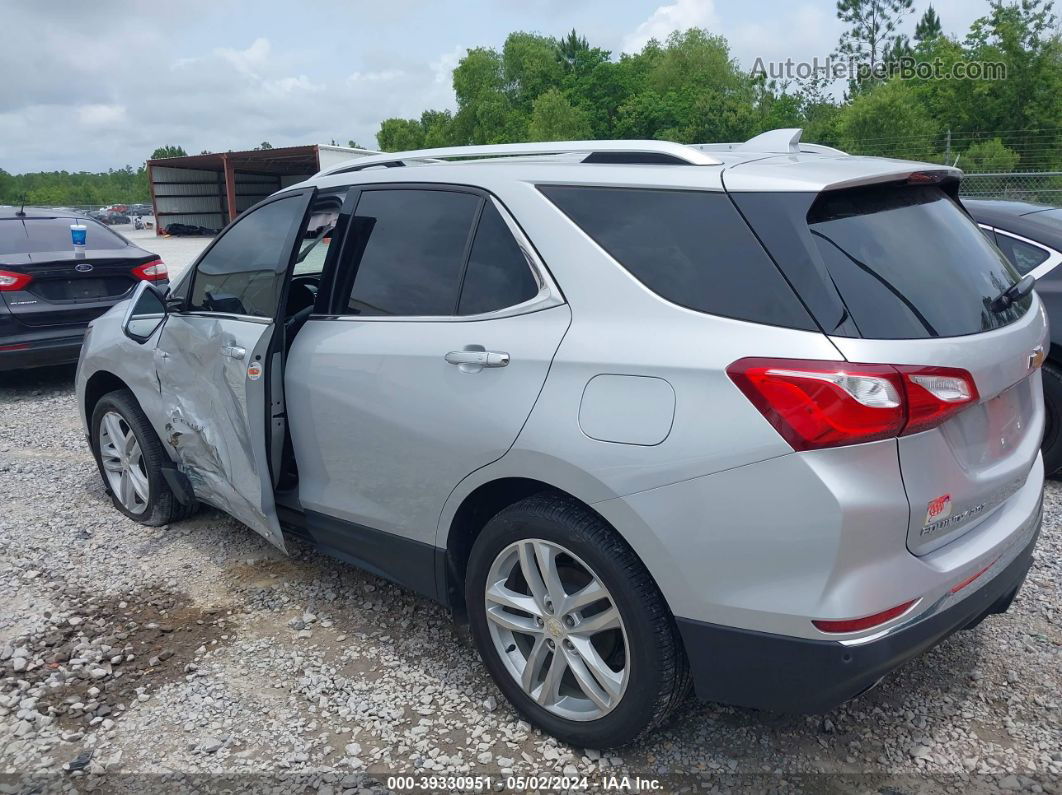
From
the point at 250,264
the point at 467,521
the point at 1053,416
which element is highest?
the point at 250,264

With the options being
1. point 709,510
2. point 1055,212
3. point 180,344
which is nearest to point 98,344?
point 180,344

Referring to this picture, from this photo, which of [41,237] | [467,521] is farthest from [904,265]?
[41,237]

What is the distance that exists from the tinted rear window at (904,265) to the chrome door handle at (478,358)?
96 centimetres

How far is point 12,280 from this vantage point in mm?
7074

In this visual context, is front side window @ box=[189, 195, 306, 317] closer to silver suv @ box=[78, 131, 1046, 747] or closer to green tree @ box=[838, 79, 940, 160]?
silver suv @ box=[78, 131, 1046, 747]

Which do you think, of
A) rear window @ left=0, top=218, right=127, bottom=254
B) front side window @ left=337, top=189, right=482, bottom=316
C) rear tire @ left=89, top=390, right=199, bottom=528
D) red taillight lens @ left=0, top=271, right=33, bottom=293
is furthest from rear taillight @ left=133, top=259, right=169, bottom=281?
front side window @ left=337, top=189, right=482, bottom=316

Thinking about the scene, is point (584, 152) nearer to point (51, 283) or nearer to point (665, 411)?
point (665, 411)

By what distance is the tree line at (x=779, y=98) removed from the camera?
30.3 metres

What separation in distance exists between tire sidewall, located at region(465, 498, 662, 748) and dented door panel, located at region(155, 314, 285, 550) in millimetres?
1112

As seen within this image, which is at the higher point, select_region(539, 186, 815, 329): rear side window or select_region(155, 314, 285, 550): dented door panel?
select_region(539, 186, 815, 329): rear side window

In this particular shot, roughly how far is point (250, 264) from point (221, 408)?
2.11 feet

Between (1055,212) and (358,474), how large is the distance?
4788 mm

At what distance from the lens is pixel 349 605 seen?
3.61 metres

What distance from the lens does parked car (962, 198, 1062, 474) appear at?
4582 mm
